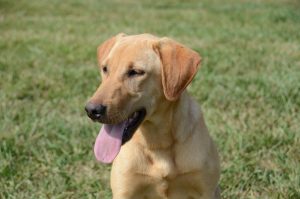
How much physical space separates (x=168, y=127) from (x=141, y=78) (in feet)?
1.47

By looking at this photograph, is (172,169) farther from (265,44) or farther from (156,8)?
(156,8)

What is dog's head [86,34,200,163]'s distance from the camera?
12.1 ft

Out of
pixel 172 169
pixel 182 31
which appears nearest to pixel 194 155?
pixel 172 169

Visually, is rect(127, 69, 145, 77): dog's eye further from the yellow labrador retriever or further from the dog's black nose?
the dog's black nose

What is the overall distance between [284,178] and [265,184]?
177 mm

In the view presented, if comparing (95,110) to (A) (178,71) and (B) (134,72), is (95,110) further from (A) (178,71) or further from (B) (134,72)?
(A) (178,71)

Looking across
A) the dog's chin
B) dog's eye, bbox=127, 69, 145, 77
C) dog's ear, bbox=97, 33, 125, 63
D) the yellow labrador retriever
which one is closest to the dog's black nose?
the yellow labrador retriever

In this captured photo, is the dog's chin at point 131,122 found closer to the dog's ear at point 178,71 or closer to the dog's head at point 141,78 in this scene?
the dog's head at point 141,78

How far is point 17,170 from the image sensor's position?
525 cm

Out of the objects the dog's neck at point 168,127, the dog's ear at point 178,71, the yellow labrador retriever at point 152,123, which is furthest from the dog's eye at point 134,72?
the dog's neck at point 168,127

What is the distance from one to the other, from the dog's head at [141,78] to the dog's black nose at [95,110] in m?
0.08

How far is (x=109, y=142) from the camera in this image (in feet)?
12.3

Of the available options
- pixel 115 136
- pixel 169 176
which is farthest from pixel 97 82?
pixel 115 136

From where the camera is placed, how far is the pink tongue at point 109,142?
3715mm
